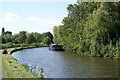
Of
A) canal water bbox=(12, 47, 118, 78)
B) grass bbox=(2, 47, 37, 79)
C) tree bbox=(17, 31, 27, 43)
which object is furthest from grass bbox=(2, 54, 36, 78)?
tree bbox=(17, 31, 27, 43)

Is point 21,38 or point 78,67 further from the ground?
point 21,38

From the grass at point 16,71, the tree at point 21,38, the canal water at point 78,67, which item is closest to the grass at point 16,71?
the grass at point 16,71

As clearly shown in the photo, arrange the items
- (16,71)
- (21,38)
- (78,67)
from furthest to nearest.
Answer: (21,38) < (78,67) < (16,71)

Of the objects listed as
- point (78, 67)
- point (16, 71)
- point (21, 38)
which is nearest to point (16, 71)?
point (16, 71)

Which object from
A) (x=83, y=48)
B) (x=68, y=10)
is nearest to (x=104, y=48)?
(x=83, y=48)

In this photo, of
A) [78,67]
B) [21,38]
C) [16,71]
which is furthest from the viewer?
[21,38]

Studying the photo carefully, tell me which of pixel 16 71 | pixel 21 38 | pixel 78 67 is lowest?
pixel 78 67

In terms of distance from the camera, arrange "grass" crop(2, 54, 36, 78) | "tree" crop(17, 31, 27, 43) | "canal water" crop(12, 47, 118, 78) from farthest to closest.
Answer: "tree" crop(17, 31, 27, 43), "canal water" crop(12, 47, 118, 78), "grass" crop(2, 54, 36, 78)

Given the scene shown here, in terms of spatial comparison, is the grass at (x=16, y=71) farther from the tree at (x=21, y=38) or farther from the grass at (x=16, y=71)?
the tree at (x=21, y=38)

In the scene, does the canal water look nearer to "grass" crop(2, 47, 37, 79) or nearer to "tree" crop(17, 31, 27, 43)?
"grass" crop(2, 47, 37, 79)

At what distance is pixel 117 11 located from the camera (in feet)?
121

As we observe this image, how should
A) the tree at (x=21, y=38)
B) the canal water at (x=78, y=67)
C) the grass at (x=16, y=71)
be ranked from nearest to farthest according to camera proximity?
1. the grass at (x=16, y=71)
2. the canal water at (x=78, y=67)
3. the tree at (x=21, y=38)

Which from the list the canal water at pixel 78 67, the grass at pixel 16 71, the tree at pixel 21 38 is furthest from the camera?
the tree at pixel 21 38

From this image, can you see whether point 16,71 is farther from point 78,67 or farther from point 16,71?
point 78,67
